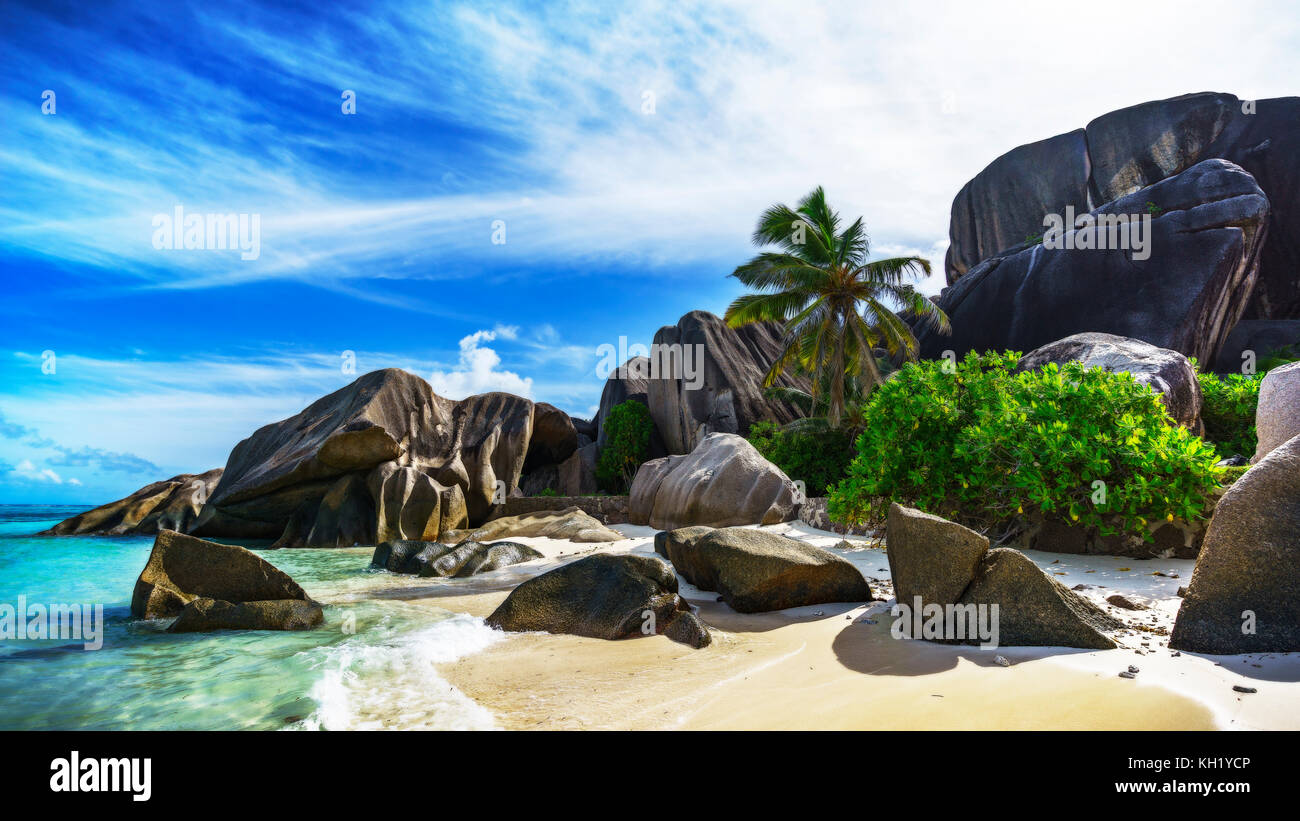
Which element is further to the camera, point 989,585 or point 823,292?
point 823,292

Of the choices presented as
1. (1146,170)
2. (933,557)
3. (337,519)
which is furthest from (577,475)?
(1146,170)

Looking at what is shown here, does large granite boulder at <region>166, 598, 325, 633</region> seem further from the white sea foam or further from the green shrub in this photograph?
the green shrub

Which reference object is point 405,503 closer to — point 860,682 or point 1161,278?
point 860,682

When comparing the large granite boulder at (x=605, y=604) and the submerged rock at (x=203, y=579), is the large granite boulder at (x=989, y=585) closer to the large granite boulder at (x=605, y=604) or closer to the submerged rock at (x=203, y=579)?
the large granite boulder at (x=605, y=604)

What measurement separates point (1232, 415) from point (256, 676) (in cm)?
1533

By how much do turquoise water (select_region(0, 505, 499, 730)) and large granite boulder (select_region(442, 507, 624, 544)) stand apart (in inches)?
232

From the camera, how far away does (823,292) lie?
70.6ft

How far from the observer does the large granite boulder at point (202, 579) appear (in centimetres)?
713

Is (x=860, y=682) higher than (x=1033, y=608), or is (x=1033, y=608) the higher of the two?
(x=1033, y=608)

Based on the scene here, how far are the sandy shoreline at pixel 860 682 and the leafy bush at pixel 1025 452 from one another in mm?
1017

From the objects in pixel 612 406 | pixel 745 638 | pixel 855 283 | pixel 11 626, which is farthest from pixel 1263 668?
pixel 612 406

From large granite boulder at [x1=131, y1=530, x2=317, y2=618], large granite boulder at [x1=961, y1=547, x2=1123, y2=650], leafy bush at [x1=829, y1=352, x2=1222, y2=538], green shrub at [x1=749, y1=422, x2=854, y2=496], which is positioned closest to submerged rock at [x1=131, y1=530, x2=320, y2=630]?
large granite boulder at [x1=131, y1=530, x2=317, y2=618]
